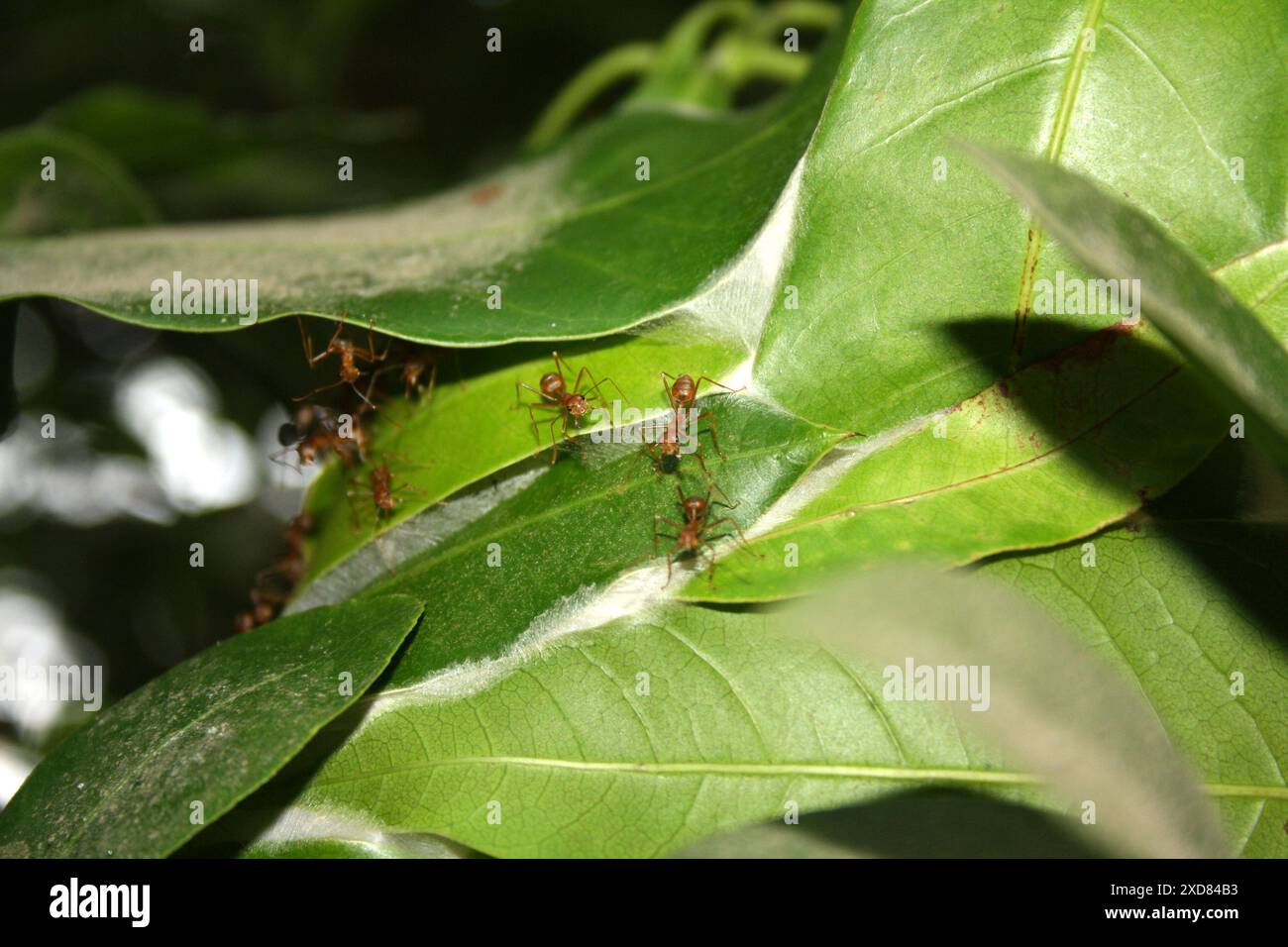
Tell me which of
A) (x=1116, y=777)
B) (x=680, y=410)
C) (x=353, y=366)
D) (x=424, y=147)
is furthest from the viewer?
(x=424, y=147)

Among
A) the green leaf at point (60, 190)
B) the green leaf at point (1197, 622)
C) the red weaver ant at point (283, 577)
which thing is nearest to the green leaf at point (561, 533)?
the green leaf at point (1197, 622)

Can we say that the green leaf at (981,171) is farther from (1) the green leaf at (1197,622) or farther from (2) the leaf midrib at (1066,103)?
(1) the green leaf at (1197,622)

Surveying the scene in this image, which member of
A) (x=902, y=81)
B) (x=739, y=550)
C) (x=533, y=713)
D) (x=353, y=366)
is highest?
(x=902, y=81)

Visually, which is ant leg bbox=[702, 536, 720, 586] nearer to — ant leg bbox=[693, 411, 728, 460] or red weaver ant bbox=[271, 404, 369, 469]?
ant leg bbox=[693, 411, 728, 460]

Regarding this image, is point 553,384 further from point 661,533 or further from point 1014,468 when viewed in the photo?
point 1014,468

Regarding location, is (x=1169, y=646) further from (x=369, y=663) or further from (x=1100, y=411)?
(x=369, y=663)

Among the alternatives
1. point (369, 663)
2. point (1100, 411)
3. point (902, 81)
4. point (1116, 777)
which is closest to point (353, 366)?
point (369, 663)
